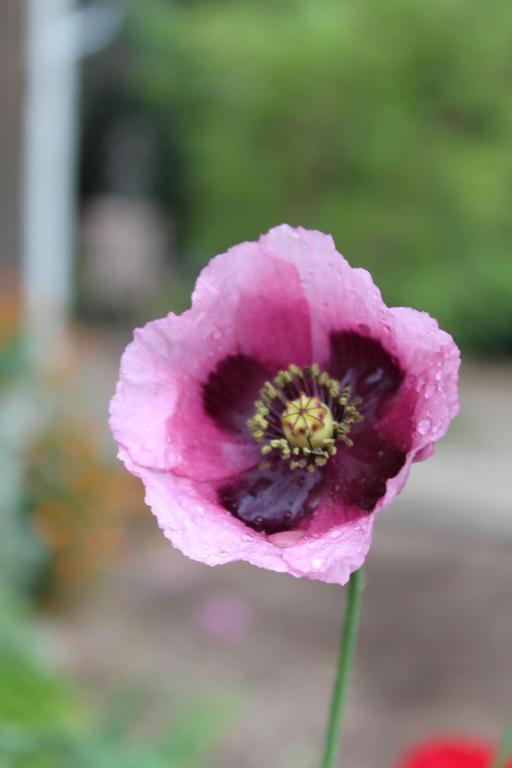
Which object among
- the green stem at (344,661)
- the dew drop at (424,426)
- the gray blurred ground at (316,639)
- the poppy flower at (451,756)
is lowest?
the green stem at (344,661)

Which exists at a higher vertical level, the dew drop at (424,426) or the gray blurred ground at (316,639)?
the gray blurred ground at (316,639)

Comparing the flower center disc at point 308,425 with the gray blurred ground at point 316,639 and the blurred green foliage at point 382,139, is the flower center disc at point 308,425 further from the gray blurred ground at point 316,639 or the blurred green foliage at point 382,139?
the blurred green foliage at point 382,139

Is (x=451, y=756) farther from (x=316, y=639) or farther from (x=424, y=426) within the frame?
(x=316, y=639)

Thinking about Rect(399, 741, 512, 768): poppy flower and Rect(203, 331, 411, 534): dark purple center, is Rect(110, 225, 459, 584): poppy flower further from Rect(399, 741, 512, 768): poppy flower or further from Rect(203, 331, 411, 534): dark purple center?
Rect(399, 741, 512, 768): poppy flower

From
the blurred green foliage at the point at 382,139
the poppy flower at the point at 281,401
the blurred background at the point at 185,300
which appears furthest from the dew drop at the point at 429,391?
the blurred green foliage at the point at 382,139

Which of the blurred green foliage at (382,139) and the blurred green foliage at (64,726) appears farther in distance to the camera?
the blurred green foliage at (382,139)

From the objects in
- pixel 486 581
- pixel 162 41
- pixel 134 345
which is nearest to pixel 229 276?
pixel 134 345

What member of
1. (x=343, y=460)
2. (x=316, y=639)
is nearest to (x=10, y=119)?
(x=316, y=639)
